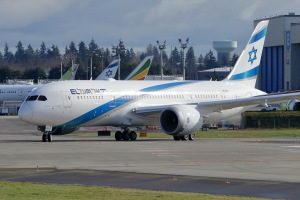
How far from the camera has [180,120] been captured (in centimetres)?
5081

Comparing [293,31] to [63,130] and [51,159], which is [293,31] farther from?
[51,159]

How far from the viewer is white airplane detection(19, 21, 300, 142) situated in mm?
49156

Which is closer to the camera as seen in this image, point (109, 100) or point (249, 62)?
point (109, 100)

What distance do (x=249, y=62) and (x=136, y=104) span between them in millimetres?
11236

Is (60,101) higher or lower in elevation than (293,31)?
lower

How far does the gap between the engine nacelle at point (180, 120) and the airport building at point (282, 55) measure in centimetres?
7273

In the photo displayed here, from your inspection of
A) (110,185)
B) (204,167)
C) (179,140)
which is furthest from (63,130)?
(110,185)

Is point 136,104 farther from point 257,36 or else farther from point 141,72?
point 141,72

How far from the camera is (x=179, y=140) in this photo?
5250 centimetres

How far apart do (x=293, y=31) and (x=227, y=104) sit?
235 ft

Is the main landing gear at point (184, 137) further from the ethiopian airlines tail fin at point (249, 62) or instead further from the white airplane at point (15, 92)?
the white airplane at point (15, 92)

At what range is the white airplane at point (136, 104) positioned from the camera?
161 ft

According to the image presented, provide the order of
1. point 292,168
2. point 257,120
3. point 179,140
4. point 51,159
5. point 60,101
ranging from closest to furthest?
1. point 292,168
2. point 51,159
3. point 60,101
4. point 179,140
5. point 257,120

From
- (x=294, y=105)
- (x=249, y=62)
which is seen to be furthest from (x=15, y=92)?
(x=249, y=62)
